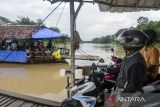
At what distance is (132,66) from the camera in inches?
103

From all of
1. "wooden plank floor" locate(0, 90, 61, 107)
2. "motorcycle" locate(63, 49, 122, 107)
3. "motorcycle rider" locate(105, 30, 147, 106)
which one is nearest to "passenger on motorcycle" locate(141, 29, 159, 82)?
"motorcycle" locate(63, 49, 122, 107)

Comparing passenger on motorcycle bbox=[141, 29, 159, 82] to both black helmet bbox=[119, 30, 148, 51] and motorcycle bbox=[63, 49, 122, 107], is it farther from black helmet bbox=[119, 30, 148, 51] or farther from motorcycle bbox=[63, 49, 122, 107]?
black helmet bbox=[119, 30, 148, 51]

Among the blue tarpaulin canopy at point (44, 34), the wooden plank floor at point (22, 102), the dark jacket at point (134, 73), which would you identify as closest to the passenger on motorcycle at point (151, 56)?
the wooden plank floor at point (22, 102)

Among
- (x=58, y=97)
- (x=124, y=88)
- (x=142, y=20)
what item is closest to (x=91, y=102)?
(x=124, y=88)

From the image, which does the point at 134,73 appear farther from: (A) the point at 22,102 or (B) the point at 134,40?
(A) the point at 22,102

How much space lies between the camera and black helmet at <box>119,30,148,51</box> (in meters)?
2.72

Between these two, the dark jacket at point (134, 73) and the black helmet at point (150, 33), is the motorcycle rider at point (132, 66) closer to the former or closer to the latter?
the dark jacket at point (134, 73)

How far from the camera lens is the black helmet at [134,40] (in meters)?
2.72

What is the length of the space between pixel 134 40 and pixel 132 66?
273 mm

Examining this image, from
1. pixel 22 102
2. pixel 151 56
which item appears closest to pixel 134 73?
Answer: pixel 151 56

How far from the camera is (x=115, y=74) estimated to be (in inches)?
213

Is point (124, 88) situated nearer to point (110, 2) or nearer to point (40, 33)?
point (110, 2)

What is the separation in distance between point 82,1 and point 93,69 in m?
1.17

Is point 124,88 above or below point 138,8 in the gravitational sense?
below
